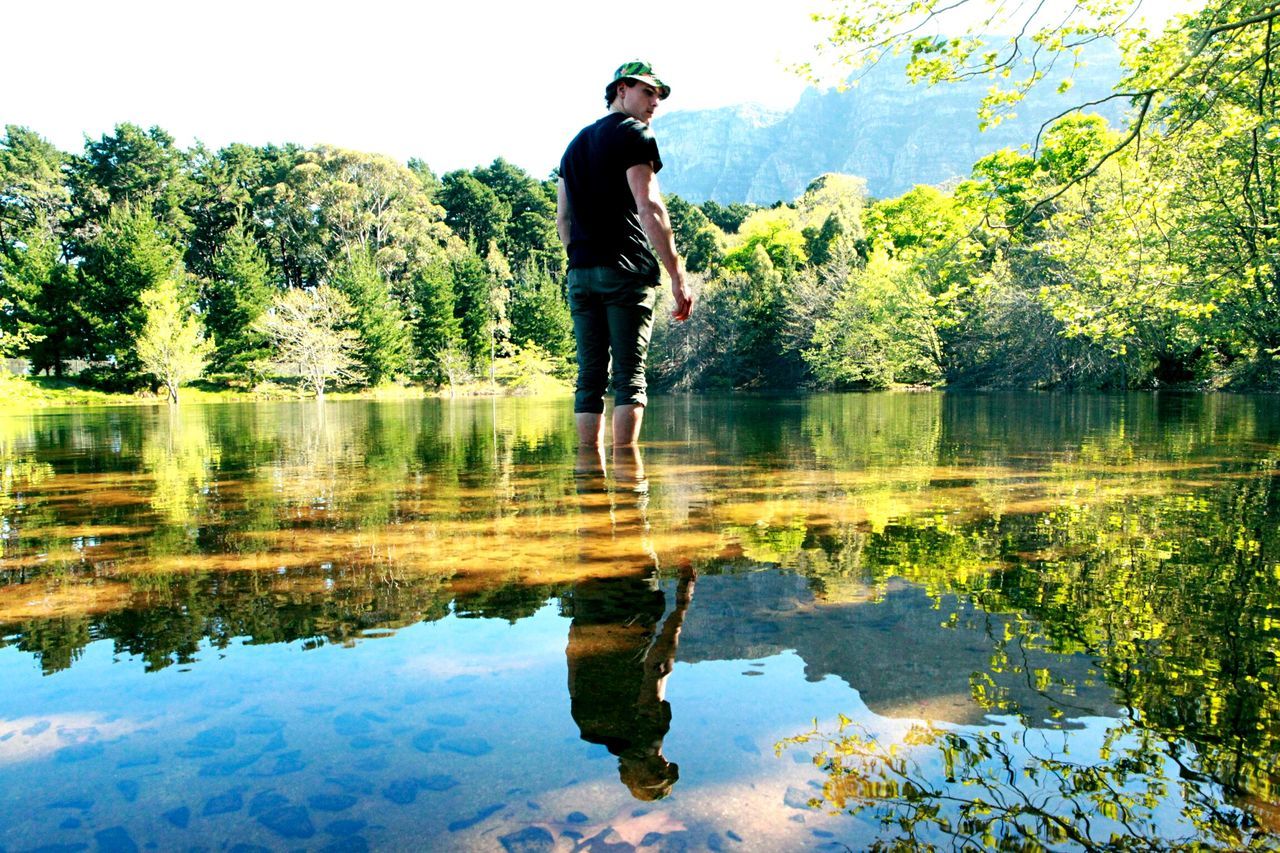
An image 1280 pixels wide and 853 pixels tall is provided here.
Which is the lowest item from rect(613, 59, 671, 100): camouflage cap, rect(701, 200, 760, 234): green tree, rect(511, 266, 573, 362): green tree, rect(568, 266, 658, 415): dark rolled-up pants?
rect(568, 266, 658, 415): dark rolled-up pants

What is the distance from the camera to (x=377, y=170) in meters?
49.9

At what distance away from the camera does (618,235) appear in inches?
165

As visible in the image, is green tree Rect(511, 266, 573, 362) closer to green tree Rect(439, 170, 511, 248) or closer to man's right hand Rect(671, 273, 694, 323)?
green tree Rect(439, 170, 511, 248)

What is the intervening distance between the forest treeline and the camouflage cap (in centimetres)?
1605

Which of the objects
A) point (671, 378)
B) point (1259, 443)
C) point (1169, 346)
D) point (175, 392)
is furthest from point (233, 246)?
point (1259, 443)

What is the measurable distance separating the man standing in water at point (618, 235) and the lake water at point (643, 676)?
4.41 feet

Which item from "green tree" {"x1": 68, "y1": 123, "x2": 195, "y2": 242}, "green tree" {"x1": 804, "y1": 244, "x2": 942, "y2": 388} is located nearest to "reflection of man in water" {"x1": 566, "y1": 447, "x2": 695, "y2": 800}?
"green tree" {"x1": 804, "y1": 244, "x2": 942, "y2": 388}

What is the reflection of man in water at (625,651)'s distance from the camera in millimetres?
1187

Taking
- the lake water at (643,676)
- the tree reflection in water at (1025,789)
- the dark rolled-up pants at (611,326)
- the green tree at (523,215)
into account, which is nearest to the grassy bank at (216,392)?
the green tree at (523,215)

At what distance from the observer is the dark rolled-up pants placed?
13.8 ft

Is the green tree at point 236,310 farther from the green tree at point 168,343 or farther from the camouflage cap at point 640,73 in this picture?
the camouflage cap at point 640,73

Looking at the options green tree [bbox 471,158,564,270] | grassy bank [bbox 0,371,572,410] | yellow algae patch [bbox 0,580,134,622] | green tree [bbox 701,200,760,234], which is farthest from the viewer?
green tree [bbox 701,200,760,234]

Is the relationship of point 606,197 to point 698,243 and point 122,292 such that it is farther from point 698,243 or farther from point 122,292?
point 698,243

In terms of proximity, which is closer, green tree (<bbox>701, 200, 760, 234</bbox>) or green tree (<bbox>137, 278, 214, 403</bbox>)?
green tree (<bbox>137, 278, 214, 403</bbox>)
